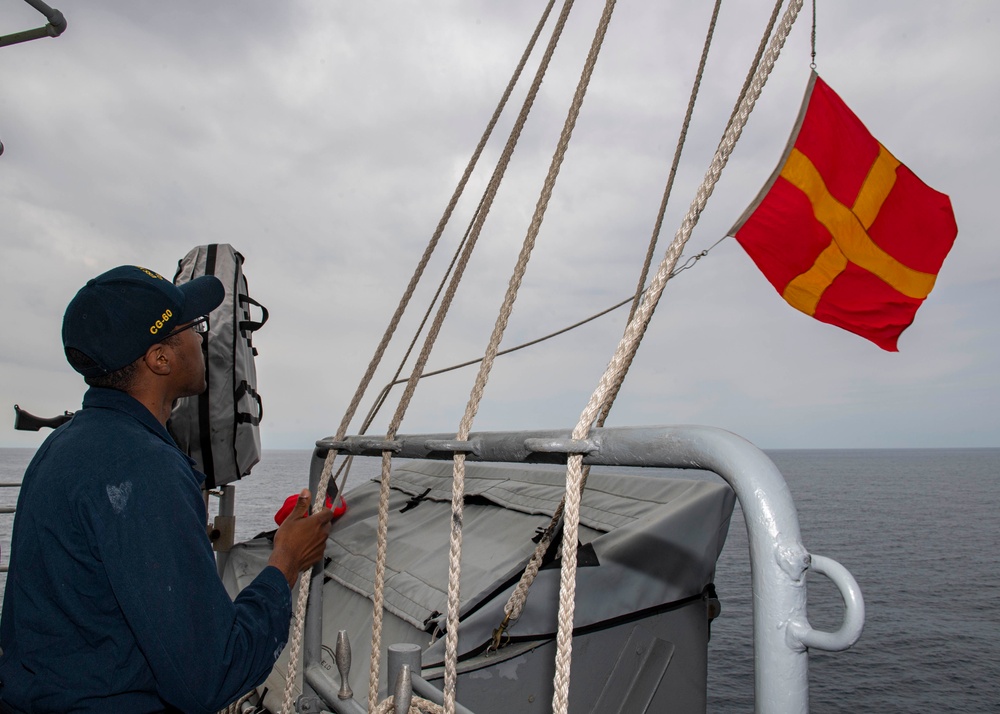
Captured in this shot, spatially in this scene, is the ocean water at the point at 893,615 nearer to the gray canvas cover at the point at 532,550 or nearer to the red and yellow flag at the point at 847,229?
the red and yellow flag at the point at 847,229

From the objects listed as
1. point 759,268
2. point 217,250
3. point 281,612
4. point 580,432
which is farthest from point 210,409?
point 759,268

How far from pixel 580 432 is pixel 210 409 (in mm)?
3049

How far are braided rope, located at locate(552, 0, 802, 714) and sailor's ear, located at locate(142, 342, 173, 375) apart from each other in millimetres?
1196

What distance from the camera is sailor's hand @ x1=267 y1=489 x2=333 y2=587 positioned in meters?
1.71

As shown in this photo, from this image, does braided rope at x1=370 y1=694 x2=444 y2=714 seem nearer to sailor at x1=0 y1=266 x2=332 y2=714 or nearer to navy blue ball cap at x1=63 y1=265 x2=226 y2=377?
sailor at x1=0 y1=266 x2=332 y2=714

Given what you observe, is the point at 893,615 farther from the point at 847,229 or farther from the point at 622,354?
the point at 622,354

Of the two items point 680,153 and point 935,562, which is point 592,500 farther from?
point 935,562

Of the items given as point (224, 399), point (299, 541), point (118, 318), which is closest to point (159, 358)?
point (118, 318)

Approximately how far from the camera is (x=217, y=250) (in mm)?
3889

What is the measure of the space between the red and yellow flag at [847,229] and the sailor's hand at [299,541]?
353 centimetres

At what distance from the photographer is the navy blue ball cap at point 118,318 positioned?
154 cm

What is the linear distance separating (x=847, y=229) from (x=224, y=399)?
Result: 430 cm

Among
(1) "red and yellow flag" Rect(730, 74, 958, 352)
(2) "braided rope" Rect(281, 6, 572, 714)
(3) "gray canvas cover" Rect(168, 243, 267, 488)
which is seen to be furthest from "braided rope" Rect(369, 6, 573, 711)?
(1) "red and yellow flag" Rect(730, 74, 958, 352)

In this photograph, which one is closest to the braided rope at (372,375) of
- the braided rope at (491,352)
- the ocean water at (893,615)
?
the braided rope at (491,352)
